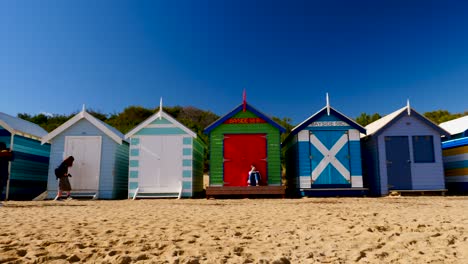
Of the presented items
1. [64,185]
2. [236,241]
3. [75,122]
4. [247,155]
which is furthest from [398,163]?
[75,122]

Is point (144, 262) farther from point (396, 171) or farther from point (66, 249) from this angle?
point (396, 171)

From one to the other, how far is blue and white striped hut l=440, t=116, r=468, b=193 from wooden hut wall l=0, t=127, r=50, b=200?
1779 centimetres

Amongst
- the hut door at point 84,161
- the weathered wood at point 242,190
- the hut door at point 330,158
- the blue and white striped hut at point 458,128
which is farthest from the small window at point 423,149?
the hut door at point 84,161

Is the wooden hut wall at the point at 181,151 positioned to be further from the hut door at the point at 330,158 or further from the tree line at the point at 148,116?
the tree line at the point at 148,116

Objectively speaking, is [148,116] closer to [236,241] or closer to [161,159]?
[161,159]

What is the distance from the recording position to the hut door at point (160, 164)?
489 inches

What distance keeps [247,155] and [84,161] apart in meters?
6.54

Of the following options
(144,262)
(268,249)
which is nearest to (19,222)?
(144,262)

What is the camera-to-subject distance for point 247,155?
1250 centimetres

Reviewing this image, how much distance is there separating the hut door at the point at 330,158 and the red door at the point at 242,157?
6.37ft

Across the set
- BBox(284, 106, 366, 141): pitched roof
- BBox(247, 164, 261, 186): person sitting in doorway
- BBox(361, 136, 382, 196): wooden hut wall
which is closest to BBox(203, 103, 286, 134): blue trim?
BBox(284, 106, 366, 141): pitched roof

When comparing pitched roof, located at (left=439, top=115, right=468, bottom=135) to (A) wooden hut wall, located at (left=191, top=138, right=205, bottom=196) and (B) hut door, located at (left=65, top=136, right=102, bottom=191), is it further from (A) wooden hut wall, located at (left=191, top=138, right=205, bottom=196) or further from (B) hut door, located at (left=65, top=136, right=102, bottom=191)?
(B) hut door, located at (left=65, top=136, right=102, bottom=191)

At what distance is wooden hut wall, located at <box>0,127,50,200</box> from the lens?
41.0 feet

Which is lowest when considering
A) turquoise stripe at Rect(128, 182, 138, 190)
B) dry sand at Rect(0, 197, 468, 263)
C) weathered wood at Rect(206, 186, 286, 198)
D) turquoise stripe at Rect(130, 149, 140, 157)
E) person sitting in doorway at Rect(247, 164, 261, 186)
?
dry sand at Rect(0, 197, 468, 263)
